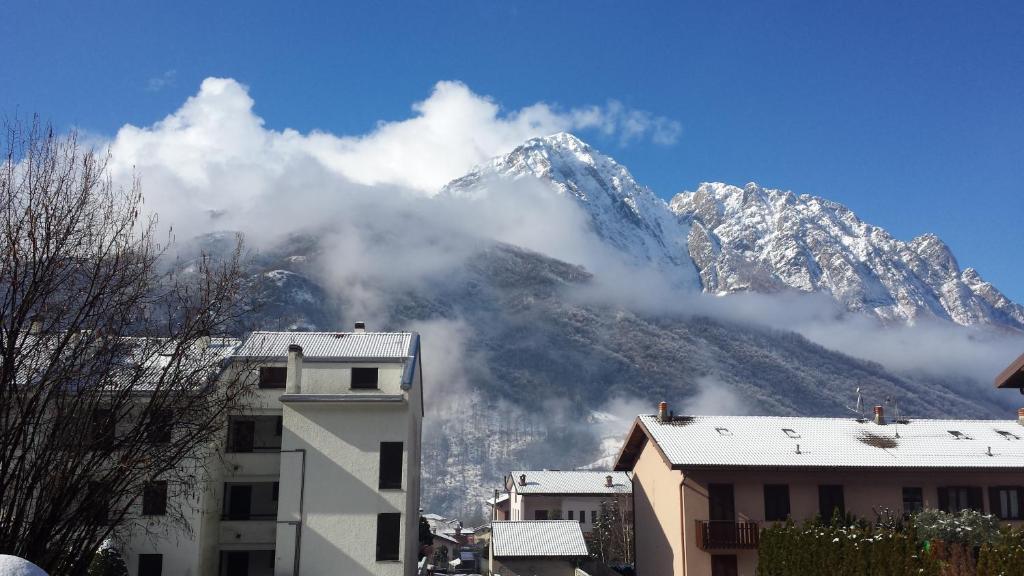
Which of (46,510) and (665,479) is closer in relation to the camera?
(46,510)

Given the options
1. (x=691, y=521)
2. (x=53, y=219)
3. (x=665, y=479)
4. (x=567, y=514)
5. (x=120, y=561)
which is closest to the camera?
(x=53, y=219)

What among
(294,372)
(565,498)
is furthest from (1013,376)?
(565,498)

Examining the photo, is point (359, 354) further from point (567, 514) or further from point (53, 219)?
point (567, 514)

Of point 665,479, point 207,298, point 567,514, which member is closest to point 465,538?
point 567,514

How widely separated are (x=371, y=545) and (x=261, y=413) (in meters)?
7.39

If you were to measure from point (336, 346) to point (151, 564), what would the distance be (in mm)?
10883

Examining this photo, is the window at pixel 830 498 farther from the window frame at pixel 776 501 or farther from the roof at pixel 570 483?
the roof at pixel 570 483

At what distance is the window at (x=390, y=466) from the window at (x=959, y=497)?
2206cm

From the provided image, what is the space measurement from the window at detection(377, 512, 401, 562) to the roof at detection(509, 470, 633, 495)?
61110 mm

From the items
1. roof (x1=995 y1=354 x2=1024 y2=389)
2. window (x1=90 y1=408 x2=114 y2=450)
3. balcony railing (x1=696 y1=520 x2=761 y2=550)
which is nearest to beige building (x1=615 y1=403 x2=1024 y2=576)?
balcony railing (x1=696 y1=520 x2=761 y2=550)

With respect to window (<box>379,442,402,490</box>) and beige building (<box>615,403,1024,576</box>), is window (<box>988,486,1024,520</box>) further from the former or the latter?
window (<box>379,442,402,490</box>)

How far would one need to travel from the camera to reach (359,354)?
37.1m

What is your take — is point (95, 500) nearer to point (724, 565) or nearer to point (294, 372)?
point (294, 372)

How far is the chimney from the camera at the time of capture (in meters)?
35.6
